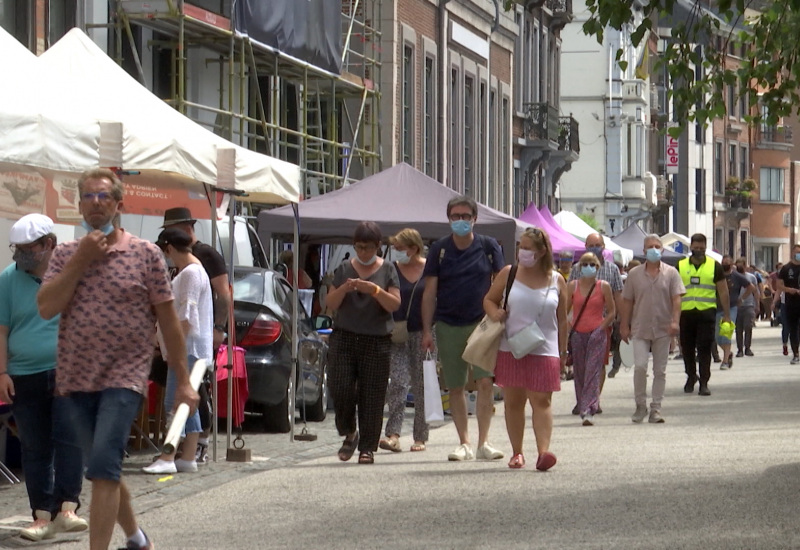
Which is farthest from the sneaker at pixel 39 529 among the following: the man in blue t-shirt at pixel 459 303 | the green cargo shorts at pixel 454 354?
the green cargo shorts at pixel 454 354

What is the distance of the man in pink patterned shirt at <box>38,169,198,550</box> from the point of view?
300 inches

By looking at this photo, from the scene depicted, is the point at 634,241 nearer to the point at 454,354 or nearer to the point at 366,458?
the point at 454,354

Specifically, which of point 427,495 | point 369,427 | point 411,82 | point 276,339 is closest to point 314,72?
point 411,82

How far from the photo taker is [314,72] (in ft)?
99.6

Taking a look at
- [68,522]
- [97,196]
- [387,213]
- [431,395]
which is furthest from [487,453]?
[387,213]

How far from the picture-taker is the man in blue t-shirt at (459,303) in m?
13.7

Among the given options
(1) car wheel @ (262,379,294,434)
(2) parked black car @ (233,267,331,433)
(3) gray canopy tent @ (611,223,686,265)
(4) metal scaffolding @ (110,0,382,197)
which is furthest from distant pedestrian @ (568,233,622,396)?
(3) gray canopy tent @ (611,223,686,265)

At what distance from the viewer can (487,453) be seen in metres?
13.5

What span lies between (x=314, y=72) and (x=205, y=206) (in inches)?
459

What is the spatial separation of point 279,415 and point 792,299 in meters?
15.2

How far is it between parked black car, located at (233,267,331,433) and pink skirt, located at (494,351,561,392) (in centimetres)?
275

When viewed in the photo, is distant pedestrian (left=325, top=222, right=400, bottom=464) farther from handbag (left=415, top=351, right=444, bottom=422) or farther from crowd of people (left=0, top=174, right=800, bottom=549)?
handbag (left=415, top=351, right=444, bottom=422)

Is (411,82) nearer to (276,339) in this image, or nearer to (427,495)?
(276,339)

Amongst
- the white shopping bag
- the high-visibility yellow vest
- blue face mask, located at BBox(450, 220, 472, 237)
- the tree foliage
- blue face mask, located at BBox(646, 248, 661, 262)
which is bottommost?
the white shopping bag
